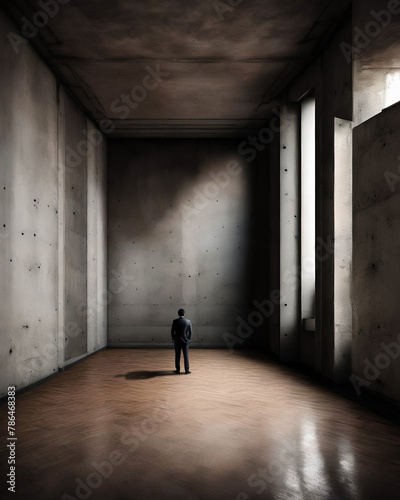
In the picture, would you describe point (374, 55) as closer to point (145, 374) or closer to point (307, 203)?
point (307, 203)

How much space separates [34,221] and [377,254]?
610cm

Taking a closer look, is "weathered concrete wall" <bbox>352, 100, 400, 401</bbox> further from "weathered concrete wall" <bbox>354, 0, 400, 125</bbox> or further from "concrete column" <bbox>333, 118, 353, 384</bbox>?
"weathered concrete wall" <bbox>354, 0, 400, 125</bbox>

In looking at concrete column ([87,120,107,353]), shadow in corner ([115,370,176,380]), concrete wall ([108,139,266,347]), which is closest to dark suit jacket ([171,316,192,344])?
shadow in corner ([115,370,176,380])

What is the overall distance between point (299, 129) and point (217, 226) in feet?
14.6

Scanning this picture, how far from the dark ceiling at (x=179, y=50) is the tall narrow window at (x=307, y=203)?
1030 mm

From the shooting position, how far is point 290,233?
1134cm

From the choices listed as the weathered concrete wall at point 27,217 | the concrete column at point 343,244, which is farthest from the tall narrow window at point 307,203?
the weathered concrete wall at point 27,217

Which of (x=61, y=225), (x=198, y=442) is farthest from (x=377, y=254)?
(x=61, y=225)

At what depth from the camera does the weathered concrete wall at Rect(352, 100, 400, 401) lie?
6672 millimetres

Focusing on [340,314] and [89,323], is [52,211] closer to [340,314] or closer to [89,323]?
[89,323]

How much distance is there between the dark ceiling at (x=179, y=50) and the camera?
771cm

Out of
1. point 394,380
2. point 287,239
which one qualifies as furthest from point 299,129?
point 394,380

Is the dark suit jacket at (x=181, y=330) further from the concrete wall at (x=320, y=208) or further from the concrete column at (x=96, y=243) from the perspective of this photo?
the concrete column at (x=96, y=243)

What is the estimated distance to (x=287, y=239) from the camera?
1135cm
